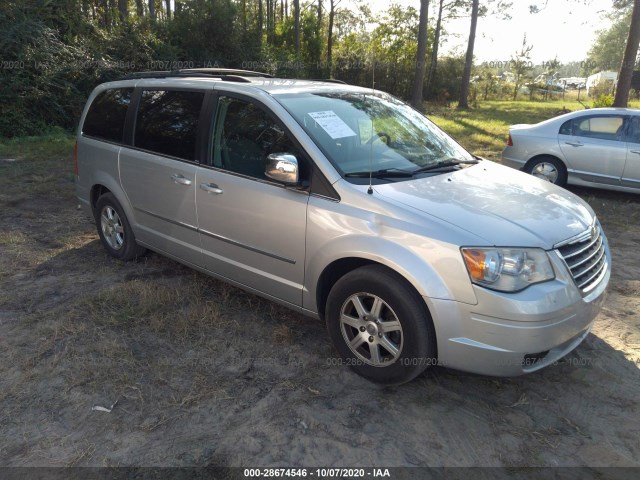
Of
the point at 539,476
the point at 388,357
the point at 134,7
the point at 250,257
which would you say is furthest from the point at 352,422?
the point at 134,7

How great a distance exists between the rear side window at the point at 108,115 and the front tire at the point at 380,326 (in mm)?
2902

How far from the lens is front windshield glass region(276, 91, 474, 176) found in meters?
3.45

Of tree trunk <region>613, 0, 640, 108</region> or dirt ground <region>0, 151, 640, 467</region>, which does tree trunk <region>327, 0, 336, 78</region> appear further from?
dirt ground <region>0, 151, 640, 467</region>

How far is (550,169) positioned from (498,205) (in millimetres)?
5692

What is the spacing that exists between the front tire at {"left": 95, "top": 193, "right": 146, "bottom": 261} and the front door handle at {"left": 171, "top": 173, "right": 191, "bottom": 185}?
1.02m

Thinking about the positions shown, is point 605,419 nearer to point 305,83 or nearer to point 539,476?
point 539,476

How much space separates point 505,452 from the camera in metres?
2.66

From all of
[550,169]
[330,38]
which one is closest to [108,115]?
[550,169]

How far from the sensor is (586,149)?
7.81 metres

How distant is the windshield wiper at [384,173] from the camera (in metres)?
3.29

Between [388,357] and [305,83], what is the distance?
2354mm

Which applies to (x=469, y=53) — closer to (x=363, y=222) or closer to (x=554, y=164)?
(x=554, y=164)

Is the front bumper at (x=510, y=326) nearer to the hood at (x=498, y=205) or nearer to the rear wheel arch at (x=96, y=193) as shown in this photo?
the hood at (x=498, y=205)

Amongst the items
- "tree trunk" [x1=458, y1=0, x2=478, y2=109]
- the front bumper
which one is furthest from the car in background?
"tree trunk" [x1=458, y1=0, x2=478, y2=109]
